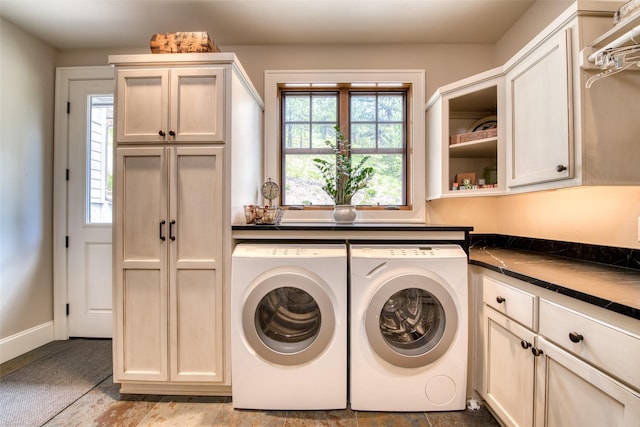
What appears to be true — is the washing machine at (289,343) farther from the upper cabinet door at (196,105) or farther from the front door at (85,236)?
the front door at (85,236)

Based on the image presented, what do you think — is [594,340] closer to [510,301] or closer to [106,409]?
[510,301]

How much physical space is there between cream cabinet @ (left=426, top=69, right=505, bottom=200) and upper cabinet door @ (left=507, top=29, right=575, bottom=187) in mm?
122

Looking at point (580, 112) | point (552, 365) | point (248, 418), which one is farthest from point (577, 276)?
point (248, 418)

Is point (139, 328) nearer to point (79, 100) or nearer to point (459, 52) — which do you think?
point (79, 100)

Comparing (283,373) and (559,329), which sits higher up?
(559,329)

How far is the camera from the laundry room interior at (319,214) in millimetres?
1204

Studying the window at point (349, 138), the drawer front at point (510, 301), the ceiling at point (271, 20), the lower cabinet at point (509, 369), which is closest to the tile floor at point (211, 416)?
the lower cabinet at point (509, 369)

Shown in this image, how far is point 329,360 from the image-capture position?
1.56 metres

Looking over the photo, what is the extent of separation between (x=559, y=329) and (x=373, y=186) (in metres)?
1.60

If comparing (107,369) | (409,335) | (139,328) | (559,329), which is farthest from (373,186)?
(107,369)

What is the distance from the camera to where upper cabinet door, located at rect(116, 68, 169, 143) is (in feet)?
5.45

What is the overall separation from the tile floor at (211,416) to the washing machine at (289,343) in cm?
5

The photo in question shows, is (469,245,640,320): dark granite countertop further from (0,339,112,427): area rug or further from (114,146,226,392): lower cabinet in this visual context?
(0,339,112,427): area rug

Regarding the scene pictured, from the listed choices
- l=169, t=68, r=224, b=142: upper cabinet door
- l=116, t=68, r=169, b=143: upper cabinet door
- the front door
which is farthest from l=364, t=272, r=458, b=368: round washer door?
the front door
